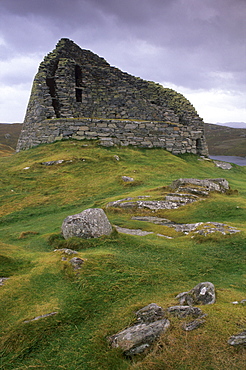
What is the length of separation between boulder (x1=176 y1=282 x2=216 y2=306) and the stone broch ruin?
77.6ft

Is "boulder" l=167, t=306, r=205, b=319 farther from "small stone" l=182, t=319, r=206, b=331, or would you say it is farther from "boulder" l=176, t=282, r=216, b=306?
"boulder" l=176, t=282, r=216, b=306

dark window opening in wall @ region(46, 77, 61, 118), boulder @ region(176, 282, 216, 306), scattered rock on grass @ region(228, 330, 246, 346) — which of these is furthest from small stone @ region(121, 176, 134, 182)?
dark window opening in wall @ region(46, 77, 61, 118)

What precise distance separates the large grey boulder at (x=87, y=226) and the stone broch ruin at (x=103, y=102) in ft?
64.1

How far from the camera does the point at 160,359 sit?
12.8 ft

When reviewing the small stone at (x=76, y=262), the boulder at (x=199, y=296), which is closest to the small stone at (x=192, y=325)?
the boulder at (x=199, y=296)

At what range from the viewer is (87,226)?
974 centimetres

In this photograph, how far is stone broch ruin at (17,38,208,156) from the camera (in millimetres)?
29797

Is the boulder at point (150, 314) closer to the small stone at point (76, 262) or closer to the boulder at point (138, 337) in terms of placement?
the boulder at point (138, 337)

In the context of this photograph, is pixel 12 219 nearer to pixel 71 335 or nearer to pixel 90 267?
pixel 90 267

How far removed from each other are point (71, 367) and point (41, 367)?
451 millimetres

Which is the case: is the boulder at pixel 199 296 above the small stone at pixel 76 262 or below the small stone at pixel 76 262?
above

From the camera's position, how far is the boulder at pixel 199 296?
17.6 ft

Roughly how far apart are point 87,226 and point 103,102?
90.6 ft

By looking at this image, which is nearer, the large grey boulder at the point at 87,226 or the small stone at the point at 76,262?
the small stone at the point at 76,262
